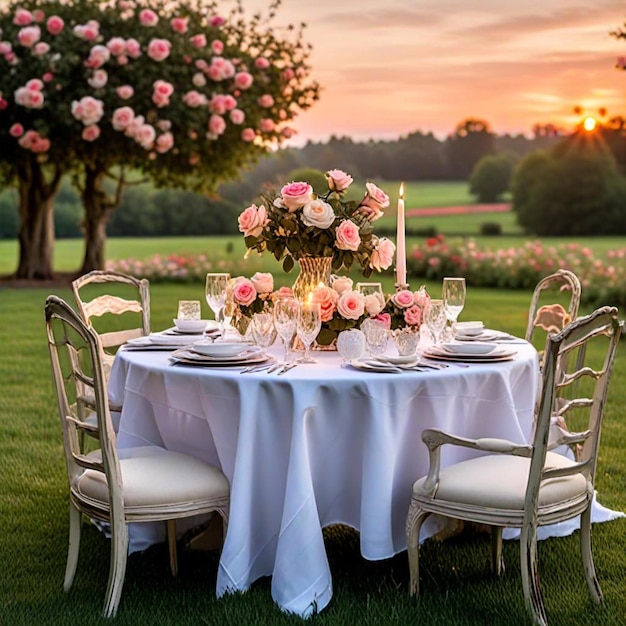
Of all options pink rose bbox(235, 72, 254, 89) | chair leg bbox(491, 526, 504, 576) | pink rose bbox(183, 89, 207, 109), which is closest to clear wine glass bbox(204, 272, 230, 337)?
chair leg bbox(491, 526, 504, 576)

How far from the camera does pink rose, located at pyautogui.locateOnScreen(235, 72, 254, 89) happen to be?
14445 millimetres

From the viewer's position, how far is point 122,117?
Result: 45.0 ft

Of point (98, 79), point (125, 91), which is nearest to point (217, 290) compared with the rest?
point (125, 91)

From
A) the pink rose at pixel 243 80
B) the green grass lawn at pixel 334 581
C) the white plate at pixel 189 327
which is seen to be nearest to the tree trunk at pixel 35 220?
the pink rose at pixel 243 80

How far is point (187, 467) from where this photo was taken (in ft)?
11.5

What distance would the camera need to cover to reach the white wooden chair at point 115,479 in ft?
10.9

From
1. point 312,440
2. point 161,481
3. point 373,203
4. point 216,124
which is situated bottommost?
point 161,481

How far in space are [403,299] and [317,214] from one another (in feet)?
1.56

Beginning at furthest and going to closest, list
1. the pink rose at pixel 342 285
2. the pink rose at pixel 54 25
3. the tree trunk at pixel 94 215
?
the tree trunk at pixel 94 215 → the pink rose at pixel 54 25 → the pink rose at pixel 342 285

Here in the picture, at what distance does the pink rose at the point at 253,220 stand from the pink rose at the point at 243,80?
11.0 metres

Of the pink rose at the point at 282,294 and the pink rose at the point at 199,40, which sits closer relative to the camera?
the pink rose at the point at 282,294

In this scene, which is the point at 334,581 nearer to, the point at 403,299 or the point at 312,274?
the point at 403,299

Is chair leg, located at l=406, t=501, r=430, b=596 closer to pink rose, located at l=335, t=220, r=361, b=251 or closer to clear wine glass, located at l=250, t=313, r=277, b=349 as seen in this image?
clear wine glass, located at l=250, t=313, r=277, b=349

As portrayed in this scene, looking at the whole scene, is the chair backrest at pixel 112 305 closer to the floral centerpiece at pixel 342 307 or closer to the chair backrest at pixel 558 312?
the floral centerpiece at pixel 342 307
